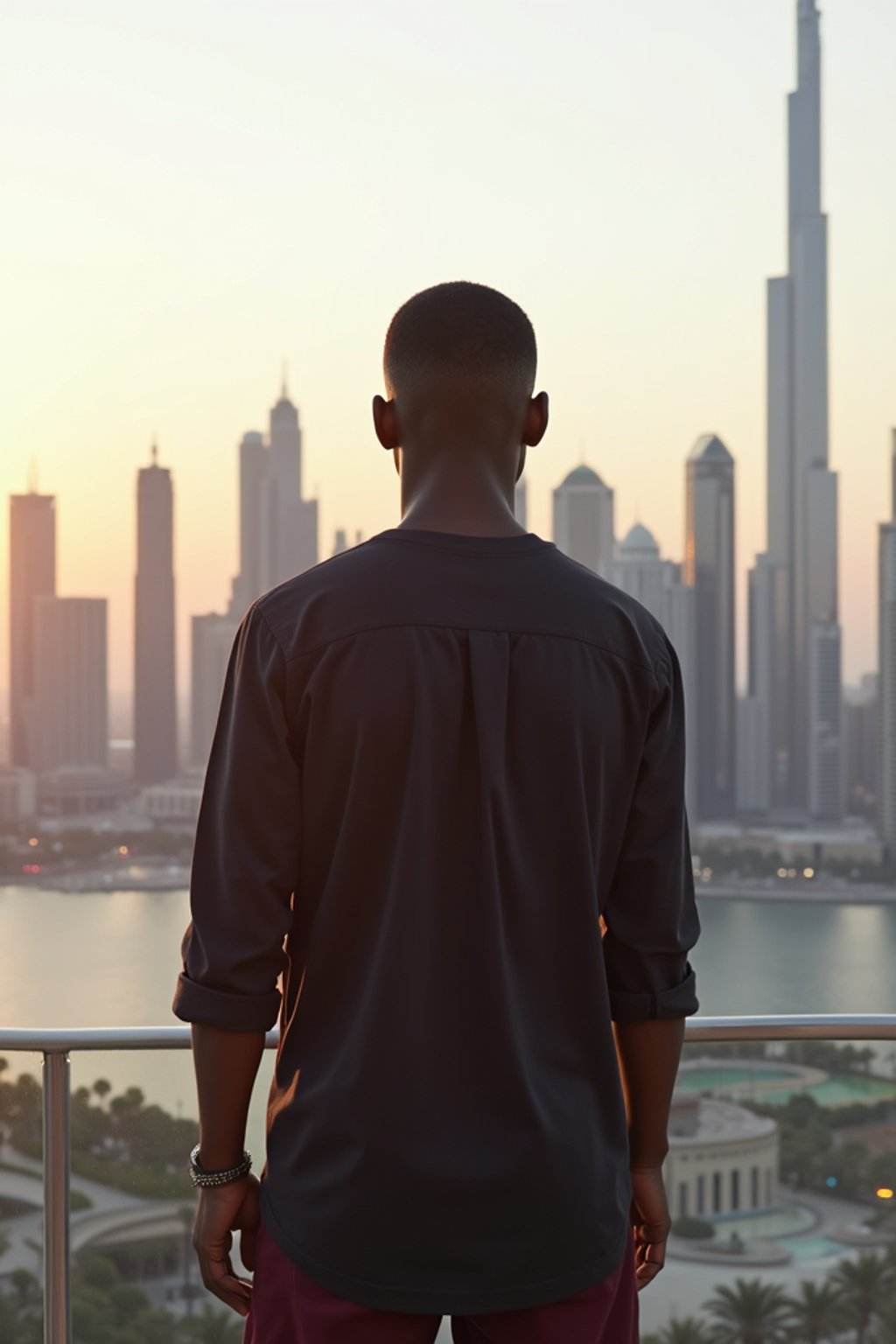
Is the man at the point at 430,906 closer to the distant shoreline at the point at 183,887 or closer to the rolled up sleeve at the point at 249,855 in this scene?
the rolled up sleeve at the point at 249,855

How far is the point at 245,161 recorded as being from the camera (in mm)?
40250

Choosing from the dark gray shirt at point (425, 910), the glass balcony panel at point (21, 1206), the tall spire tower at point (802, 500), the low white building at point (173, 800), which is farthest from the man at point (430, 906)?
the tall spire tower at point (802, 500)

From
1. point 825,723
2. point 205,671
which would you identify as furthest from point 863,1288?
point 825,723

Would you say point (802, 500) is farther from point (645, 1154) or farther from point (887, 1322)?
point (645, 1154)

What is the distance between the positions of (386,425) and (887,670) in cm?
3908

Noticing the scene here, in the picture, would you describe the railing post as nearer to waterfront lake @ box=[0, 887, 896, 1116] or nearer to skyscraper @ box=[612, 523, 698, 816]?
waterfront lake @ box=[0, 887, 896, 1116]

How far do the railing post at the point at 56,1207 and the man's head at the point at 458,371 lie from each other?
1.03m

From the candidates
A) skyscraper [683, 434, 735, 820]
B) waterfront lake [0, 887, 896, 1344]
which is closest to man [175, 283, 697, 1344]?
waterfront lake [0, 887, 896, 1344]

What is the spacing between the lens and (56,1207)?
1718 millimetres

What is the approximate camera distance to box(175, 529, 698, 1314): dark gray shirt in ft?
3.12

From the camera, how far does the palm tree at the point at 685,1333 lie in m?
1.91

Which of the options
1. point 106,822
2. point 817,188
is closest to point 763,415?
point 817,188

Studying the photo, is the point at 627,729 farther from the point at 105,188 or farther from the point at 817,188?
the point at 817,188

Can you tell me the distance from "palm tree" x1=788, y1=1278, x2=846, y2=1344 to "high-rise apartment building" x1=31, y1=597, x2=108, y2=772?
3374 cm
